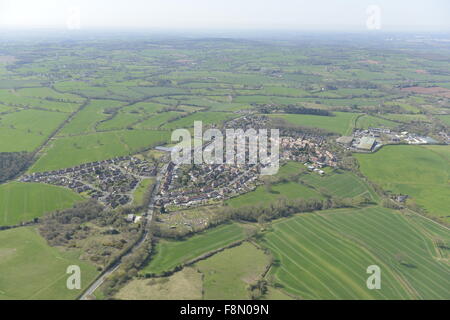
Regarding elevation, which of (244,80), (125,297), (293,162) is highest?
(244,80)

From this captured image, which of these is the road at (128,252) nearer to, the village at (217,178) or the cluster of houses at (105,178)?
the village at (217,178)

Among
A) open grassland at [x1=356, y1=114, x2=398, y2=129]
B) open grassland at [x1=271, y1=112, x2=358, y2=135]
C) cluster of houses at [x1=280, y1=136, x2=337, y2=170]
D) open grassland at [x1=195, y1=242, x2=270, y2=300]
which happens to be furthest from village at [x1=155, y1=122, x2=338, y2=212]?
open grassland at [x1=356, y1=114, x2=398, y2=129]

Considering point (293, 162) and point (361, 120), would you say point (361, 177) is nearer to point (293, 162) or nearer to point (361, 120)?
point (293, 162)

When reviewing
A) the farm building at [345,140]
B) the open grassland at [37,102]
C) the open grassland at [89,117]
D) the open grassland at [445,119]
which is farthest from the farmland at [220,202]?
the farm building at [345,140]

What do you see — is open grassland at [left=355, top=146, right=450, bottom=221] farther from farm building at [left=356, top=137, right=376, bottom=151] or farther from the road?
the road

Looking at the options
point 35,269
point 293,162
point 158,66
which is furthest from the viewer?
point 158,66

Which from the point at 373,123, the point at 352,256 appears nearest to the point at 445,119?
the point at 373,123

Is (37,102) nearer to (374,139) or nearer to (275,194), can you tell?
(275,194)

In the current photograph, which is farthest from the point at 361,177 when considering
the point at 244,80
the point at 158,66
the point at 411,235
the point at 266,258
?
the point at 158,66
